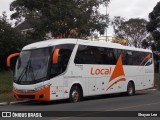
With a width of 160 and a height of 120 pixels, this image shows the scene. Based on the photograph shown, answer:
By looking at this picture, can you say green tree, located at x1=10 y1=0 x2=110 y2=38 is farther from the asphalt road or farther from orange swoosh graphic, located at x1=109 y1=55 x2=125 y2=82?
the asphalt road

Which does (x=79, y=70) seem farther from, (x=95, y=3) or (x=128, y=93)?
(x=95, y=3)

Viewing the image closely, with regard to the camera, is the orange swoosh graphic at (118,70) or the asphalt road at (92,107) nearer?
the asphalt road at (92,107)

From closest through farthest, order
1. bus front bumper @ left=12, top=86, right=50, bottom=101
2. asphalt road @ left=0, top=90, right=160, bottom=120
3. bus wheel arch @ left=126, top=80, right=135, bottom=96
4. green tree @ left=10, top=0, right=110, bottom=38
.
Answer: asphalt road @ left=0, top=90, right=160, bottom=120 < bus front bumper @ left=12, top=86, right=50, bottom=101 < bus wheel arch @ left=126, top=80, right=135, bottom=96 < green tree @ left=10, top=0, right=110, bottom=38

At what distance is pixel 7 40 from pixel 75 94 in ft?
80.2

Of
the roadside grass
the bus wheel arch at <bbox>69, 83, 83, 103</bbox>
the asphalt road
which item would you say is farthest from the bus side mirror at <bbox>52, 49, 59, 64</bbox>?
the roadside grass

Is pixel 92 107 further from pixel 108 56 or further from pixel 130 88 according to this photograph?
pixel 130 88

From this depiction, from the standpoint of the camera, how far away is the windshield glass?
20.5m

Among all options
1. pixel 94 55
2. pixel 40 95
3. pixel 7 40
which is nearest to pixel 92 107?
pixel 40 95

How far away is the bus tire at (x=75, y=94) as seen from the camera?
71.6 ft

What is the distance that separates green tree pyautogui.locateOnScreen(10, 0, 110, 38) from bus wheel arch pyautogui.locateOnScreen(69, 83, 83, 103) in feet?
46.8

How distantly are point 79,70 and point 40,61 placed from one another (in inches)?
103

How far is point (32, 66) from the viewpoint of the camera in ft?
68.4

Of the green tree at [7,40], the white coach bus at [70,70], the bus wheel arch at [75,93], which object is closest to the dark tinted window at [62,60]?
the white coach bus at [70,70]

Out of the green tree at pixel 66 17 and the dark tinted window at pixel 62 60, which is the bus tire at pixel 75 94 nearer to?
the dark tinted window at pixel 62 60
